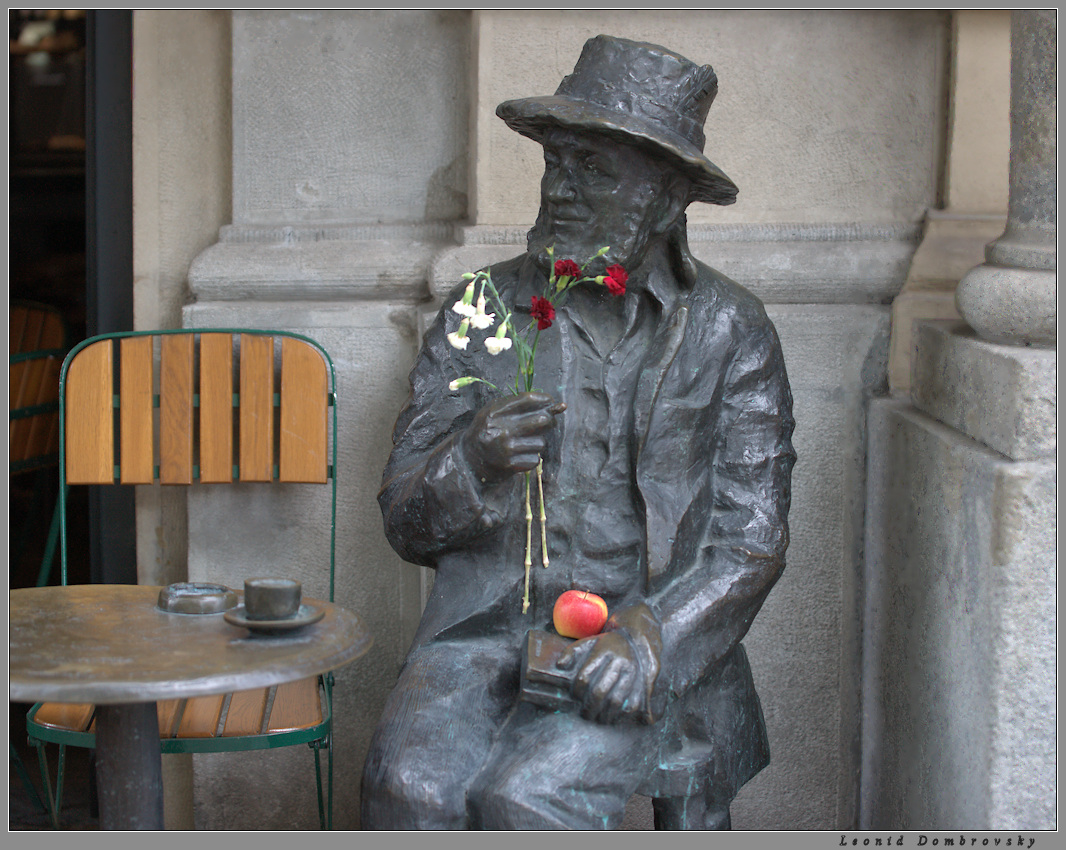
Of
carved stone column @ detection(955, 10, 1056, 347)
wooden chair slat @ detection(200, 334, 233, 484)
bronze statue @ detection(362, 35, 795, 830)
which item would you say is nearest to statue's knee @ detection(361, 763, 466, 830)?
bronze statue @ detection(362, 35, 795, 830)

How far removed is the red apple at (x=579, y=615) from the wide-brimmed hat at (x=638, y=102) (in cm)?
90

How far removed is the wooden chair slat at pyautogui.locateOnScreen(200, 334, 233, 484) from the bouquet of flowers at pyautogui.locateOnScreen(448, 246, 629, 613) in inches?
36.8

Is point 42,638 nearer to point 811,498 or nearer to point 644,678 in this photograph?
point 644,678

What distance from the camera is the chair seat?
283 cm

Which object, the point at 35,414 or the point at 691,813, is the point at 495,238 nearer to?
the point at 691,813

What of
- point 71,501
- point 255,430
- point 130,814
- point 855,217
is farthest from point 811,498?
point 71,501

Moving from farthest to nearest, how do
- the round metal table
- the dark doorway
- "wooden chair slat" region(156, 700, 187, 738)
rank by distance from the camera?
the dark doorway, "wooden chair slat" region(156, 700, 187, 738), the round metal table

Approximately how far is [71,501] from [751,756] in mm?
4194

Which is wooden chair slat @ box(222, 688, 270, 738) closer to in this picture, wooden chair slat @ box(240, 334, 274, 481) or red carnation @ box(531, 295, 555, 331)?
wooden chair slat @ box(240, 334, 274, 481)

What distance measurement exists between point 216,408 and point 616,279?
1.46 metres

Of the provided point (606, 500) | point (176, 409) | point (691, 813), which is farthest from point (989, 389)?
point (176, 409)

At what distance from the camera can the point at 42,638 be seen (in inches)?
91.7

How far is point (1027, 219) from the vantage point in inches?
109

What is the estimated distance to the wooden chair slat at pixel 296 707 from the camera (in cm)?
288
